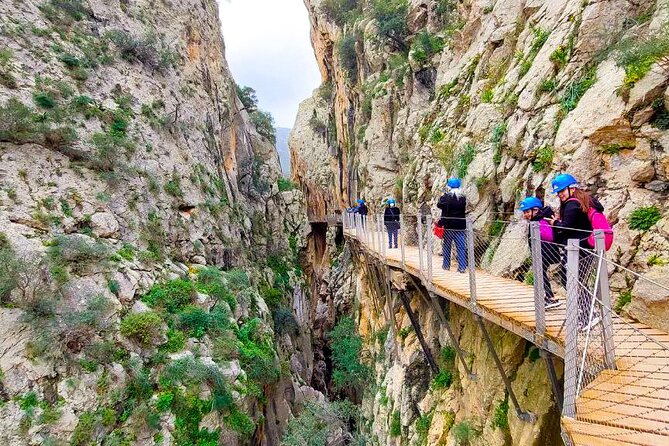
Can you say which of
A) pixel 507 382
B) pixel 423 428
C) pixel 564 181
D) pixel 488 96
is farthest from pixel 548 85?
pixel 423 428

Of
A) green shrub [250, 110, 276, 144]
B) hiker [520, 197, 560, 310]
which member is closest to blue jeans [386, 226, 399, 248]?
hiker [520, 197, 560, 310]

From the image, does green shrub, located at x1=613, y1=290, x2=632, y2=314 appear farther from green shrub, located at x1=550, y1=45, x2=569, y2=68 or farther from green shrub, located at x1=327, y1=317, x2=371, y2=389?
green shrub, located at x1=327, y1=317, x2=371, y2=389

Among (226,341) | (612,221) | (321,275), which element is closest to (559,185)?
(612,221)

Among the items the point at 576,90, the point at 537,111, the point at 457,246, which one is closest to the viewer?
the point at 576,90

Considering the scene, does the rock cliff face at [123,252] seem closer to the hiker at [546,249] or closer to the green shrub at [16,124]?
the green shrub at [16,124]

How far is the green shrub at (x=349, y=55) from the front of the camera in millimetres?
25188

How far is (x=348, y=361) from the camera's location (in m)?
18.9

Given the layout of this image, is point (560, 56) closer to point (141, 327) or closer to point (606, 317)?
point (606, 317)

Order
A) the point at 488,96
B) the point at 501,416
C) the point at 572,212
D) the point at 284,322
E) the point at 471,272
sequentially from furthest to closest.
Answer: the point at 284,322
the point at 488,96
the point at 501,416
the point at 471,272
the point at 572,212

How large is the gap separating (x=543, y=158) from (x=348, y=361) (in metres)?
15.2

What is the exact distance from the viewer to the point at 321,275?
32625 millimetres

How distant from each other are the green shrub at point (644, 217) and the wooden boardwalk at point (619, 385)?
1.32m

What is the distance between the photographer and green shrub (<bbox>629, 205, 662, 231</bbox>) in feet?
15.0

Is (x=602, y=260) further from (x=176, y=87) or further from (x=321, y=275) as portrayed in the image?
(x=321, y=275)
